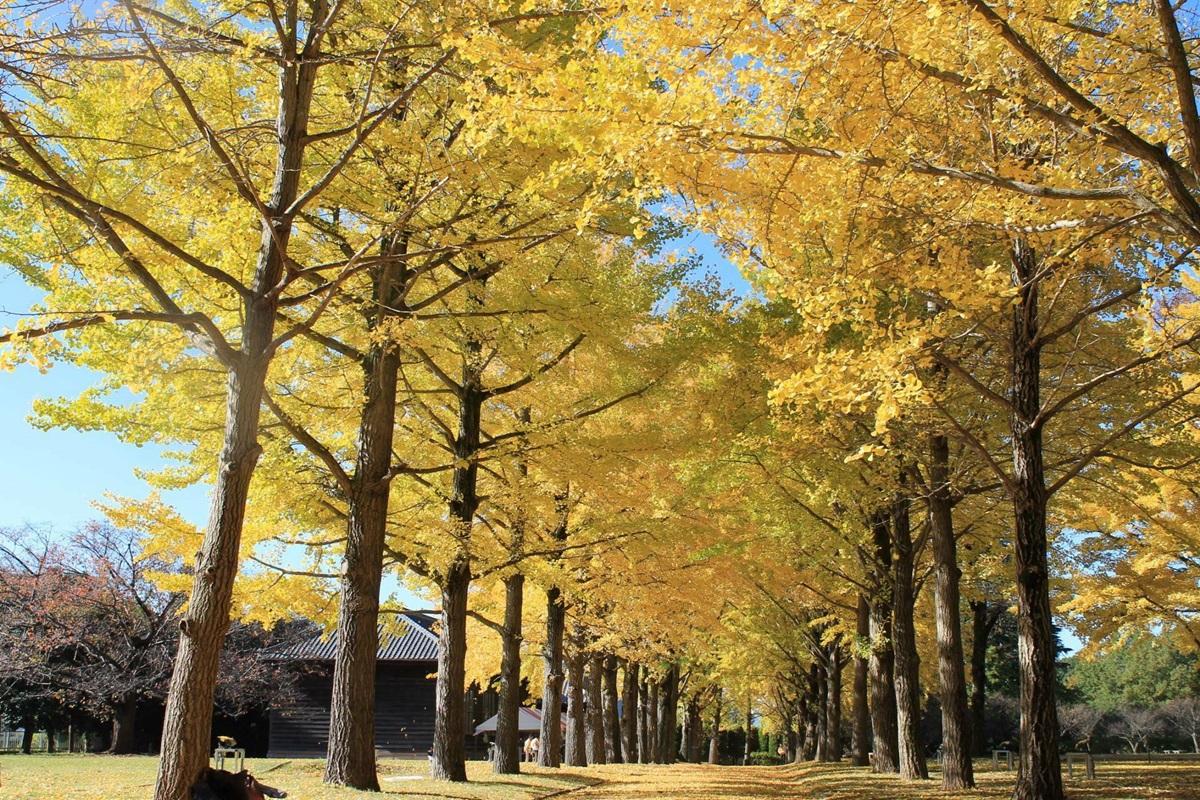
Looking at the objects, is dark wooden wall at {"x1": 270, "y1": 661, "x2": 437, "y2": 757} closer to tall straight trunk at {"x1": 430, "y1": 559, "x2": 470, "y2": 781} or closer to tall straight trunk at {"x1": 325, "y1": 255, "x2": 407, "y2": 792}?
tall straight trunk at {"x1": 430, "y1": 559, "x2": 470, "y2": 781}

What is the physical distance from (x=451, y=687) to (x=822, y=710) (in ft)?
63.1

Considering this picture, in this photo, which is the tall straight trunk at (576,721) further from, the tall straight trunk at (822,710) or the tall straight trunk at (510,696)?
the tall straight trunk at (822,710)

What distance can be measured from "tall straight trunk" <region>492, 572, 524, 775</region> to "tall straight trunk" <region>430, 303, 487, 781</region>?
1775mm

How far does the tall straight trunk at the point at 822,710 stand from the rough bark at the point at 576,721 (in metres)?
8.00

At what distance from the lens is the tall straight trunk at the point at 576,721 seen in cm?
1972

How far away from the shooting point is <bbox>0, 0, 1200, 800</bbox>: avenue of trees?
5.70 m

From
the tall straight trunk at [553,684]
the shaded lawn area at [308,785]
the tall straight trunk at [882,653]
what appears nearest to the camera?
the shaded lawn area at [308,785]

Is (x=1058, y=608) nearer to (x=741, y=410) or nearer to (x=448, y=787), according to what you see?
(x=741, y=410)

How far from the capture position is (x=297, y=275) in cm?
647

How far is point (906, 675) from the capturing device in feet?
44.2

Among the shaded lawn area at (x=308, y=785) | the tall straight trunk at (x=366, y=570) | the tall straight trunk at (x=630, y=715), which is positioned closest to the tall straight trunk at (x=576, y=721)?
the shaded lawn area at (x=308, y=785)

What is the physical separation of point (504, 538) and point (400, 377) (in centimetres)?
282

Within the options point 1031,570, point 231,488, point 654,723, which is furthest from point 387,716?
point 231,488

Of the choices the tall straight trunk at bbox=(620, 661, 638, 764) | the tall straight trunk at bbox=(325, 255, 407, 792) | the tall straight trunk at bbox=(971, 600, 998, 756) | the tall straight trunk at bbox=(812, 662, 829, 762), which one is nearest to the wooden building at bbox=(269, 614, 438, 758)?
the tall straight trunk at bbox=(620, 661, 638, 764)
